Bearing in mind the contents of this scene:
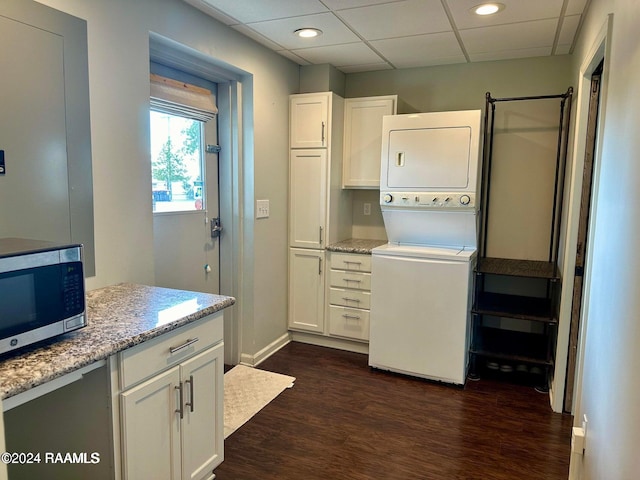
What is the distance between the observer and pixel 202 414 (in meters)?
1.78

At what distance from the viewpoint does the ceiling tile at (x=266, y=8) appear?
229cm

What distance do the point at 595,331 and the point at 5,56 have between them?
242 cm

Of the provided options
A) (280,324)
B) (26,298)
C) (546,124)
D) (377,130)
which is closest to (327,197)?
(377,130)

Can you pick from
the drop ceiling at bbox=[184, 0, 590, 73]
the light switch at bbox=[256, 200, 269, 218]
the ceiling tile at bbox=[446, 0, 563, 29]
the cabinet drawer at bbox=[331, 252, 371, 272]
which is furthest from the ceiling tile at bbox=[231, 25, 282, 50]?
the cabinet drawer at bbox=[331, 252, 371, 272]

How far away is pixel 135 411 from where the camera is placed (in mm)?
1466

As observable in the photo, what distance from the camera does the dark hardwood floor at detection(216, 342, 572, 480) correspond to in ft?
6.76

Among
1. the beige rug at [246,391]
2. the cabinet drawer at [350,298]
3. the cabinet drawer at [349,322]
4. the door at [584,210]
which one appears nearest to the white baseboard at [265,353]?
the beige rug at [246,391]

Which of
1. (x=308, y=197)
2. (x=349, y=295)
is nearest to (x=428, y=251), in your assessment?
(x=349, y=295)

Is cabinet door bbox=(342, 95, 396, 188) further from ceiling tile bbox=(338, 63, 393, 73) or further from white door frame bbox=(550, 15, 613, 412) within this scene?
white door frame bbox=(550, 15, 613, 412)

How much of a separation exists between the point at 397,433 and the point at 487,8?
7.69ft

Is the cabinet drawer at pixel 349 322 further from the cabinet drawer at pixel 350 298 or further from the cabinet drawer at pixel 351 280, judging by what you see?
the cabinet drawer at pixel 351 280

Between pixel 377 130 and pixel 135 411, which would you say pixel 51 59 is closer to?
pixel 135 411

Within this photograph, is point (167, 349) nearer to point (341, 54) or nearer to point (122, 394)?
point (122, 394)

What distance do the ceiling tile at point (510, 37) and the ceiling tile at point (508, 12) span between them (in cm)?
9
